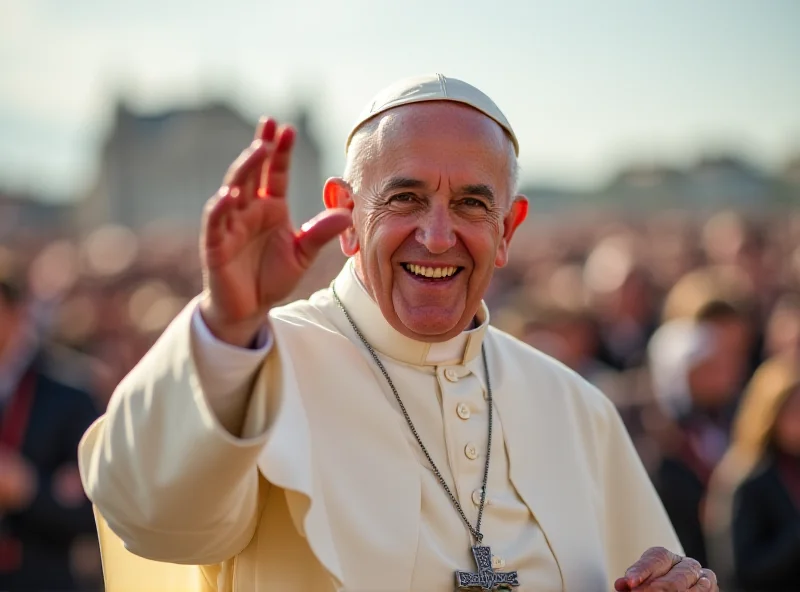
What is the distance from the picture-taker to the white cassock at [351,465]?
229 cm

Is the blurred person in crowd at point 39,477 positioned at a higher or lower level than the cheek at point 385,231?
lower

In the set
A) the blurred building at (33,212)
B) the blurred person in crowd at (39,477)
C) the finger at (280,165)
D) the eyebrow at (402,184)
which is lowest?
the blurred building at (33,212)

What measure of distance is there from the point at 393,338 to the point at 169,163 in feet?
257

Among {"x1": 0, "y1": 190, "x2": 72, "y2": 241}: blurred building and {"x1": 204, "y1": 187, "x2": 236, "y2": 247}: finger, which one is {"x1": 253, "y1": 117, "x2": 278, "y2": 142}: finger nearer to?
{"x1": 204, "y1": 187, "x2": 236, "y2": 247}: finger

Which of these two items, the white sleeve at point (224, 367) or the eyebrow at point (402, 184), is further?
the eyebrow at point (402, 184)

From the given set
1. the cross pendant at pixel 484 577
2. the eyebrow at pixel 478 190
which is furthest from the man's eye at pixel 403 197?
the cross pendant at pixel 484 577

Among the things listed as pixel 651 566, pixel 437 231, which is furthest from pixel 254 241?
pixel 651 566

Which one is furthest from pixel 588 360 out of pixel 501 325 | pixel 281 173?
pixel 281 173

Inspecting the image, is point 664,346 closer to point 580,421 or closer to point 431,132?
point 580,421

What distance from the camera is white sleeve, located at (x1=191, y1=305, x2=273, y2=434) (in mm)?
2260

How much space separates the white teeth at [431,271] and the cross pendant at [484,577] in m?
0.68

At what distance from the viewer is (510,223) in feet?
10.7

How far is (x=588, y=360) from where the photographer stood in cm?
721

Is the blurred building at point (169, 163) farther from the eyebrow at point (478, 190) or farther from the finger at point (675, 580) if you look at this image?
the finger at point (675, 580)
